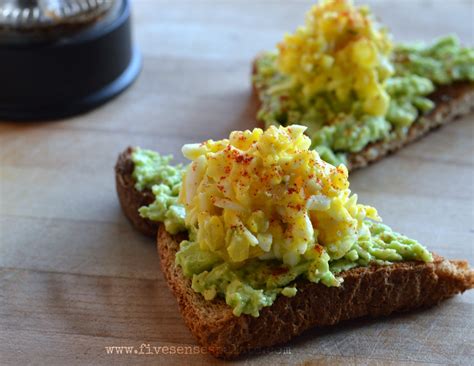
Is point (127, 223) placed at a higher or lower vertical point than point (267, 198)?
lower

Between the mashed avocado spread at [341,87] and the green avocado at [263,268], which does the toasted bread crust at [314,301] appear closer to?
the green avocado at [263,268]

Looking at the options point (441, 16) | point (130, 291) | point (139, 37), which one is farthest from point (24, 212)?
point (441, 16)

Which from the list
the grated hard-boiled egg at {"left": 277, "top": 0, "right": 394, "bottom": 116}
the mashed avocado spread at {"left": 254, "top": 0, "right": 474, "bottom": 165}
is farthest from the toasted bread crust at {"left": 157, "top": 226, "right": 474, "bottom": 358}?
the grated hard-boiled egg at {"left": 277, "top": 0, "right": 394, "bottom": 116}

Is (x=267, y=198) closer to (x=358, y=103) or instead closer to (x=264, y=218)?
(x=264, y=218)

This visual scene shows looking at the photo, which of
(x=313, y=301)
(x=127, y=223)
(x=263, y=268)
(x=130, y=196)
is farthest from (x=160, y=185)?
(x=313, y=301)

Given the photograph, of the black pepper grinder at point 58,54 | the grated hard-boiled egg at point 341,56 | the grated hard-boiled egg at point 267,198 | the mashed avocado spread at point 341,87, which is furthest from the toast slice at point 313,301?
the black pepper grinder at point 58,54

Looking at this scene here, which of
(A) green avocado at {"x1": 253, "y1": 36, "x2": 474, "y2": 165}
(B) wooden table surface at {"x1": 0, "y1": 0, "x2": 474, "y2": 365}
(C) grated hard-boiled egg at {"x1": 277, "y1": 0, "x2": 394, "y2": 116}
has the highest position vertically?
(C) grated hard-boiled egg at {"x1": 277, "y1": 0, "x2": 394, "y2": 116}

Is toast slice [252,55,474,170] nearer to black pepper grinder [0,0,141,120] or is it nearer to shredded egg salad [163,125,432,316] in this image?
black pepper grinder [0,0,141,120]
